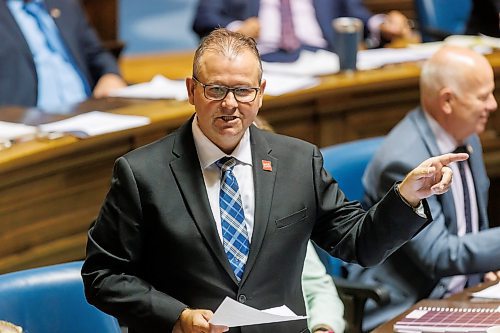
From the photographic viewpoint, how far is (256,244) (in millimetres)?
2268

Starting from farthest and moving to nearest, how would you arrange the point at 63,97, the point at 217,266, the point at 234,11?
the point at 234,11
the point at 63,97
the point at 217,266

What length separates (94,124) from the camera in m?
3.76

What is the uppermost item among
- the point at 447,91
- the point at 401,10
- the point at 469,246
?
the point at 447,91

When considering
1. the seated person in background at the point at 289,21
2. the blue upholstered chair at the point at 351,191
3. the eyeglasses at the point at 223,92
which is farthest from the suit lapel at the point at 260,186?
the seated person in background at the point at 289,21

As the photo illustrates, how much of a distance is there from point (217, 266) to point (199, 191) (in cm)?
16

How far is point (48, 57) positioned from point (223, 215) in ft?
9.03

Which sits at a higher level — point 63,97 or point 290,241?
point 290,241

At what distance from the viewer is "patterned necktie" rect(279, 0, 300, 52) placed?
557 cm

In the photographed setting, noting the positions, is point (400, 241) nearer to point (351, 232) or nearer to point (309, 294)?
point (351, 232)

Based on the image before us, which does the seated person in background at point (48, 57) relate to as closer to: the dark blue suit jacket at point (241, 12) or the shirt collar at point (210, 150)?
the dark blue suit jacket at point (241, 12)

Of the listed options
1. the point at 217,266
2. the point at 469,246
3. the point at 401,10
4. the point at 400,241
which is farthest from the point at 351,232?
the point at 401,10

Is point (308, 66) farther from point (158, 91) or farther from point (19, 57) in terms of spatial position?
point (19, 57)

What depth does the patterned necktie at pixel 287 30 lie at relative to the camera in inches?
219

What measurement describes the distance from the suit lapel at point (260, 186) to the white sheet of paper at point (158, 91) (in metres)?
1.90
